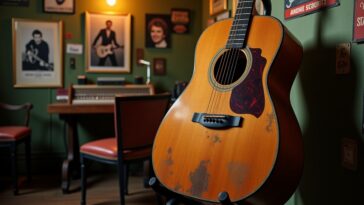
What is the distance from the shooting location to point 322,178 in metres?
1.50

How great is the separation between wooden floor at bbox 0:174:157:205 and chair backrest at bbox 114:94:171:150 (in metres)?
0.66

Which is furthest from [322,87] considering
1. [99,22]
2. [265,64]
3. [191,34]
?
[99,22]

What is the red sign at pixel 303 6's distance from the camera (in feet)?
4.78

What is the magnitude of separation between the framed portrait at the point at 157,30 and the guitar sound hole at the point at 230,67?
2238 millimetres

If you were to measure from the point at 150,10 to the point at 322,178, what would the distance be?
262 centimetres

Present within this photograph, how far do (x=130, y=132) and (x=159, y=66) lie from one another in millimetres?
1461

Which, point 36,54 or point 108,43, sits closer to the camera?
point 36,54

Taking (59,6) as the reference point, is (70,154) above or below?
below

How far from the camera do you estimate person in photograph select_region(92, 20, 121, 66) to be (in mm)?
3471

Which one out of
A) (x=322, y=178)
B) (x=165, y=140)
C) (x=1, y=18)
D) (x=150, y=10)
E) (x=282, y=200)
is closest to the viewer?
(x=282, y=200)

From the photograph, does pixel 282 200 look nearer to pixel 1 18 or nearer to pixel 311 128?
pixel 311 128

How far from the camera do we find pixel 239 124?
4.00 ft

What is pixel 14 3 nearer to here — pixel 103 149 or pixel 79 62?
pixel 79 62

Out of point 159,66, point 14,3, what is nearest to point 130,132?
point 159,66
